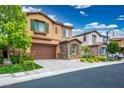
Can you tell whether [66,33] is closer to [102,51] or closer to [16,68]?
[102,51]

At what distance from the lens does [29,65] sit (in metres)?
18.5

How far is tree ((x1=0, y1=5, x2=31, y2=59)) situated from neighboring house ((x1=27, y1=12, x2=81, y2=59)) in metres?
5.48

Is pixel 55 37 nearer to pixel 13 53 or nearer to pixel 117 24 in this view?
pixel 13 53

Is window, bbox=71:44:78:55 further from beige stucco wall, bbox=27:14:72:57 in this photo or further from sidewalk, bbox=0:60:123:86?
sidewalk, bbox=0:60:123:86

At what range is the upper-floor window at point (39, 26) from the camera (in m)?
26.3

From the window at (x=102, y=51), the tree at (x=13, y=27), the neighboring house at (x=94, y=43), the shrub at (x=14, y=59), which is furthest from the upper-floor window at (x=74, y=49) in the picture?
the tree at (x=13, y=27)

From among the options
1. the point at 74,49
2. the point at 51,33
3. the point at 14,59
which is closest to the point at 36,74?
the point at 14,59

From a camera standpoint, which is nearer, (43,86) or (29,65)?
(43,86)

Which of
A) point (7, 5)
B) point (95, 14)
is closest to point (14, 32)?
point (7, 5)

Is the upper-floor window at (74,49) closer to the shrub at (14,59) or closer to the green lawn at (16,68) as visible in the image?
the shrub at (14,59)

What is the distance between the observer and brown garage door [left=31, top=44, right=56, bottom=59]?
88.1 ft

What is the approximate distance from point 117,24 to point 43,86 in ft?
88.1

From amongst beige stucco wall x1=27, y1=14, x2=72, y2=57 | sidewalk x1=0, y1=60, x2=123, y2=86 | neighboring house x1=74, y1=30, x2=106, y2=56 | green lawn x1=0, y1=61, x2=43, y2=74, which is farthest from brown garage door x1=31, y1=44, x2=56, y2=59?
neighboring house x1=74, y1=30, x2=106, y2=56

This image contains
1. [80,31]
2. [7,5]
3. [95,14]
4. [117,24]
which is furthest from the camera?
[80,31]
